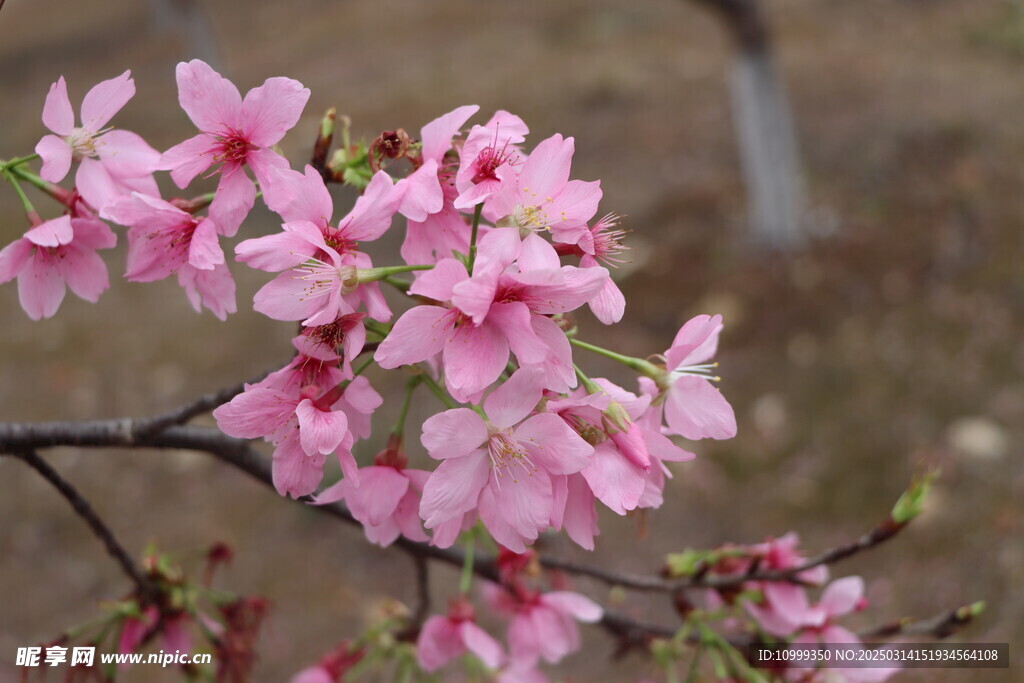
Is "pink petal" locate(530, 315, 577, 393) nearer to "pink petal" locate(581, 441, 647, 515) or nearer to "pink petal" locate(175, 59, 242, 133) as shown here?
"pink petal" locate(581, 441, 647, 515)

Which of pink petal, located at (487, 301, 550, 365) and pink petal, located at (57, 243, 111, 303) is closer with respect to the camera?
pink petal, located at (487, 301, 550, 365)

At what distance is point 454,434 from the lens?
22.2 inches

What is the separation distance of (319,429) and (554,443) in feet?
0.53

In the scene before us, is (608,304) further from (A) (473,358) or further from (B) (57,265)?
(B) (57,265)

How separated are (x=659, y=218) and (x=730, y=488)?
160cm

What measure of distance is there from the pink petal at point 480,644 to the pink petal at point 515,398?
471mm

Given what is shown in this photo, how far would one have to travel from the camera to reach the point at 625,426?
0.60m

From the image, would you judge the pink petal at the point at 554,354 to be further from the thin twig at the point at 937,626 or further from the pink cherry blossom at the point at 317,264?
the thin twig at the point at 937,626

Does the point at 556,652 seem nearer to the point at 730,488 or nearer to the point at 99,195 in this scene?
the point at 99,195

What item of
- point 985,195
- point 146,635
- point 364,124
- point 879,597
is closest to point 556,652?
point 146,635

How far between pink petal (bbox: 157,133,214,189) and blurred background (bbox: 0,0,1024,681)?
0.47m

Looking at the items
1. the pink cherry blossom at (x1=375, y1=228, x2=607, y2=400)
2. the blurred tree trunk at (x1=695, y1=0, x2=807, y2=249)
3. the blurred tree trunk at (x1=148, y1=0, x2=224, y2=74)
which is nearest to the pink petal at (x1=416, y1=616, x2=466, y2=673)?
the pink cherry blossom at (x1=375, y1=228, x2=607, y2=400)

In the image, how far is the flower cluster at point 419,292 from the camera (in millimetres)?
548

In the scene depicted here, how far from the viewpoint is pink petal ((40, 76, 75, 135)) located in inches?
26.3
